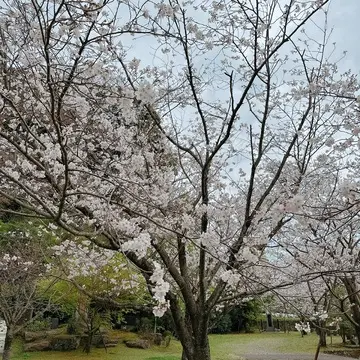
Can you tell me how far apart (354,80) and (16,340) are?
12.3m

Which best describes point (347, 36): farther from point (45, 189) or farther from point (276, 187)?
point (45, 189)

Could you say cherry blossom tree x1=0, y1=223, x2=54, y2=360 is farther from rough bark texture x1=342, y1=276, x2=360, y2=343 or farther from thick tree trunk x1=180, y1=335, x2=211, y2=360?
rough bark texture x1=342, y1=276, x2=360, y2=343

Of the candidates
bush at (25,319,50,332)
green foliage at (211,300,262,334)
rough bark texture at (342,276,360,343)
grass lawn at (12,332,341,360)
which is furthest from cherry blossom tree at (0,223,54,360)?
green foliage at (211,300,262,334)

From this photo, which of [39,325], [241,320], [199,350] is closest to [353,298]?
[199,350]

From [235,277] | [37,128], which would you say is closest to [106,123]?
[37,128]

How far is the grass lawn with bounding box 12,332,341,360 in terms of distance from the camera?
1191cm

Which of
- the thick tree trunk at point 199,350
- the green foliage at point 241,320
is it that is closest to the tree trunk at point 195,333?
the thick tree trunk at point 199,350

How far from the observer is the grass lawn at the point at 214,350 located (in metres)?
11.9

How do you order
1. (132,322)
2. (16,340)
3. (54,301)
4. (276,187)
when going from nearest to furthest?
1. (276,187)
2. (54,301)
3. (16,340)
4. (132,322)

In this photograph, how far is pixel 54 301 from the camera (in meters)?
10.6

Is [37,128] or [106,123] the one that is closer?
[37,128]

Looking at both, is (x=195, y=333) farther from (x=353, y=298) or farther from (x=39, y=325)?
(x=39, y=325)

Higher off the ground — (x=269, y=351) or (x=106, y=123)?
(x=106, y=123)

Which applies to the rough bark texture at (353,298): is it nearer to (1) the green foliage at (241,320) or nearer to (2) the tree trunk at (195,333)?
(2) the tree trunk at (195,333)
